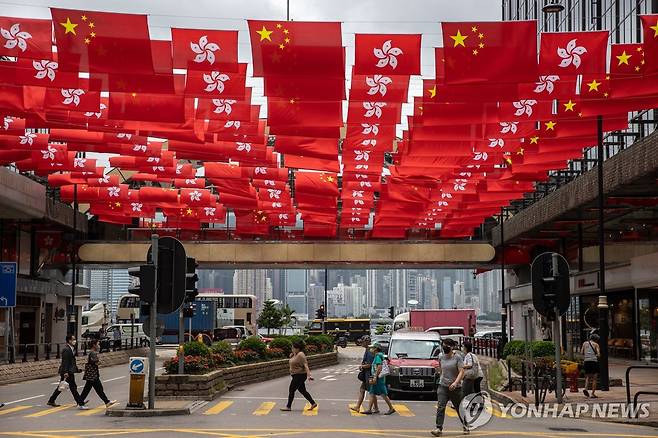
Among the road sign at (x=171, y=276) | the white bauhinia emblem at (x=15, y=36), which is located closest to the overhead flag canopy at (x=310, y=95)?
the white bauhinia emblem at (x=15, y=36)

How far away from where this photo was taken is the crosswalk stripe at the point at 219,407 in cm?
2118

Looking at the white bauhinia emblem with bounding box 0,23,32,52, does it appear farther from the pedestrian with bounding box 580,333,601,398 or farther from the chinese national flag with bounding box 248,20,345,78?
the pedestrian with bounding box 580,333,601,398

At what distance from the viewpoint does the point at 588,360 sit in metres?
23.6

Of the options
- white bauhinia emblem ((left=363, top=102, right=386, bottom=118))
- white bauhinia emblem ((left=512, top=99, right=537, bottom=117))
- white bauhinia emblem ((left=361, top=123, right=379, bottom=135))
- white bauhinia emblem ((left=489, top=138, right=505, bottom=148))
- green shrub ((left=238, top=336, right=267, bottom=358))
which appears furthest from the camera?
green shrub ((left=238, top=336, right=267, bottom=358))

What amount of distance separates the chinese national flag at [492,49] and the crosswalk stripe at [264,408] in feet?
28.0

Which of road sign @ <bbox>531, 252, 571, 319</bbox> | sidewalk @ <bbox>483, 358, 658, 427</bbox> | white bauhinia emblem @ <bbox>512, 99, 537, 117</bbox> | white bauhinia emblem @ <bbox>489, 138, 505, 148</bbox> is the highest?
white bauhinia emblem @ <bbox>512, 99, 537, 117</bbox>

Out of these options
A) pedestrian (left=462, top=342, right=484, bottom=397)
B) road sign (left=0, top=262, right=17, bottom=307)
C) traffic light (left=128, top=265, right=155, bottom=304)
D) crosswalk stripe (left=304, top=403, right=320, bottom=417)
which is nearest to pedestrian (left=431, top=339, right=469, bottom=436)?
pedestrian (left=462, top=342, right=484, bottom=397)

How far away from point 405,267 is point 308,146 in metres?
37.4

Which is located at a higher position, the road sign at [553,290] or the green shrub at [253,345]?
the road sign at [553,290]

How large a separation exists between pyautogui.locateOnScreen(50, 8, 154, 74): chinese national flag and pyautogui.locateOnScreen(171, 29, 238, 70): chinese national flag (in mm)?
674

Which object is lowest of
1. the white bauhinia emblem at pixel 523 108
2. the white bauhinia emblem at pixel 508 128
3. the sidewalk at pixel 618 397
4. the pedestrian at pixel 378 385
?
the sidewalk at pixel 618 397

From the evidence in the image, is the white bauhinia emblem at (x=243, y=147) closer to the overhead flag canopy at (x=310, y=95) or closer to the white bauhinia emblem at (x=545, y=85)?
the overhead flag canopy at (x=310, y=95)

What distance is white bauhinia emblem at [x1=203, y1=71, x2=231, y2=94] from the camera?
2075 cm

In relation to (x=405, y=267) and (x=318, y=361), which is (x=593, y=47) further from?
(x=405, y=267)
